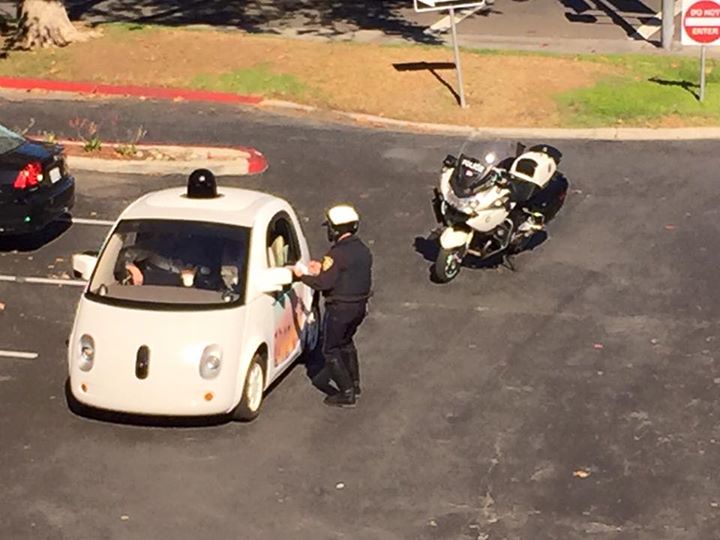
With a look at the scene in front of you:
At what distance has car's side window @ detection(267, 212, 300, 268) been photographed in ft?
42.3

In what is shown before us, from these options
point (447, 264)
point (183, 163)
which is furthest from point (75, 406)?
point (183, 163)

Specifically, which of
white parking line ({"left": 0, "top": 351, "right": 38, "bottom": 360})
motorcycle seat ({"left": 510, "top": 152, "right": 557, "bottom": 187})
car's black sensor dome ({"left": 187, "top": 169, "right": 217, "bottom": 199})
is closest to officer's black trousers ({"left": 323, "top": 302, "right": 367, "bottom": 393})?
car's black sensor dome ({"left": 187, "top": 169, "right": 217, "bottom": 199})

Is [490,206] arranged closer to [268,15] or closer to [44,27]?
[44,27]

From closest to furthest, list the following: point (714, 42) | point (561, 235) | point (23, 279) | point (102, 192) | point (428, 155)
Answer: point (23, 279), point (561, 235), point (102, 192), point (428, 155), point (714, 42)

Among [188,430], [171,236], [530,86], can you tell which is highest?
[171,236]

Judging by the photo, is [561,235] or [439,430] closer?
[439,430]

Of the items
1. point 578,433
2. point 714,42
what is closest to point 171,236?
point 578,433

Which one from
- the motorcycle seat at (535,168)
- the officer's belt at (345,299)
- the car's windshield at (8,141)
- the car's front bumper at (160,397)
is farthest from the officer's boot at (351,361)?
the car's windshield at (8,141)

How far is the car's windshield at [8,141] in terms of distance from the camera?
16.7 m

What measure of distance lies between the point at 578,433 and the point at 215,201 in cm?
377

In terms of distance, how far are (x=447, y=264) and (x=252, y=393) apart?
4.19 meters

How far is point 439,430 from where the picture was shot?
39.8 ft

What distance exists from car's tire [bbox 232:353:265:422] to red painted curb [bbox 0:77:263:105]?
12492 mm

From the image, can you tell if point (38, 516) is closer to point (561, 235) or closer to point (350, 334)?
point (350, 334)
